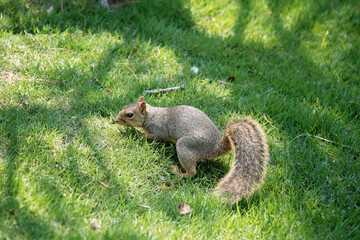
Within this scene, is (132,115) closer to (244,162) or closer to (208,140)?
(208,140)

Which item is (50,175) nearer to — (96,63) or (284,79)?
(96,63)

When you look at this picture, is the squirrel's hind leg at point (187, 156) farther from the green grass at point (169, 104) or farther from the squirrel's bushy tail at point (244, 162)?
the squirrel's bushy tail at point (244, 162)

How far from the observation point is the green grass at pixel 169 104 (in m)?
2.10

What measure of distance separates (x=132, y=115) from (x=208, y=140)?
0.67m

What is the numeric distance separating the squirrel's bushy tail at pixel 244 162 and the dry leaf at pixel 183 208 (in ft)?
0.73

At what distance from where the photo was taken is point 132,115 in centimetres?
275

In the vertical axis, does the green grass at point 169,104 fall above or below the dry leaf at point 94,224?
above

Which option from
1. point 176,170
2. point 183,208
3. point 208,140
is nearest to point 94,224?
point 183,208

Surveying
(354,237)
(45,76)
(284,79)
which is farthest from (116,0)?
(354,237)

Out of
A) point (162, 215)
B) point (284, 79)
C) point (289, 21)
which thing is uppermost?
point (289, 21)

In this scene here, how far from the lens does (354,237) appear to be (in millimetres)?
2125

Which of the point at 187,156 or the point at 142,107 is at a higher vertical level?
the point at 142,107

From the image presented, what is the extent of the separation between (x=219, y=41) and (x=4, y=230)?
3068 mm

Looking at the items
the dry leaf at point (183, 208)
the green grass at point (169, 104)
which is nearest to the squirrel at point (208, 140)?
the green grass at point (169, 104)
